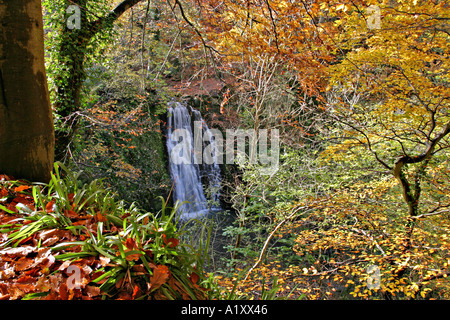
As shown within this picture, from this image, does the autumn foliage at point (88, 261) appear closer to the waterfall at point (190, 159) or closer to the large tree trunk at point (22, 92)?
the large tree trunk at point (22, 92)

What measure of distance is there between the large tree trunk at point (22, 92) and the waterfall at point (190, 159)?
872 cm

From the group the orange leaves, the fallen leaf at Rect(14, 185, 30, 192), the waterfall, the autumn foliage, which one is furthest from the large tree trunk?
the waterfall

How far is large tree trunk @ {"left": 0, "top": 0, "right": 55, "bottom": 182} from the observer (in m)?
1.98

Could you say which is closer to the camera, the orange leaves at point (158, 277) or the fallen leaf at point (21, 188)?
the orange leaves at point (158, 277)

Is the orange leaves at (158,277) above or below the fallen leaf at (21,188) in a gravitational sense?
below

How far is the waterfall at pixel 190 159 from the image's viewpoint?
1110cm

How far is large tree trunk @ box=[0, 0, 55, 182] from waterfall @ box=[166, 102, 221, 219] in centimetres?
872

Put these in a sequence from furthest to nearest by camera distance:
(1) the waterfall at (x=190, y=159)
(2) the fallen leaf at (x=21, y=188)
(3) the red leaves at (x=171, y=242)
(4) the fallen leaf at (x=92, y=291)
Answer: (1) the waterfall at (x=190, y=159) → (2) the fallen leaf at (x=21, y=188) → (3) the red leaves at (x=171, y=242) → (4) the fallen leaf at (x=92, y=291)

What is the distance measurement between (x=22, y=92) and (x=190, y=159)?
962cm

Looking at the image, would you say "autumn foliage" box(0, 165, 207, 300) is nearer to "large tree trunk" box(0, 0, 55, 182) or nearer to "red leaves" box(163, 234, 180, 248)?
"red leaves" box(163, 234, 180, 248)

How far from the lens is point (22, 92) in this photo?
6.71ft

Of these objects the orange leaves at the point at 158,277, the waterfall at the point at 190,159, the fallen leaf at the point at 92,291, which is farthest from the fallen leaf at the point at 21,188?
the waterfall at the point at 190,159
